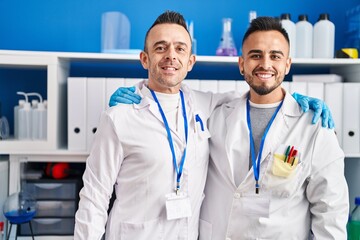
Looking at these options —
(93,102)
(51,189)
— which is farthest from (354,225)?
(51,189)

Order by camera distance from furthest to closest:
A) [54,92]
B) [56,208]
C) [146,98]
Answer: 1. [56,208]
2. [54,92]
3. [146,98]

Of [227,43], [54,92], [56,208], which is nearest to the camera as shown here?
[54,92]

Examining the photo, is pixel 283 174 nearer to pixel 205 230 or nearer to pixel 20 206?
pixel 205 230

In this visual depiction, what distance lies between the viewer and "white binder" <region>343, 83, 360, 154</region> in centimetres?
194

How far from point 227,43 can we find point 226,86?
32cm

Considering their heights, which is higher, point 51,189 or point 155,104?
point 155,104

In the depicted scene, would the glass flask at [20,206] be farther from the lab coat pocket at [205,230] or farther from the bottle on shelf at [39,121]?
the lab coat pocket at [205,230]

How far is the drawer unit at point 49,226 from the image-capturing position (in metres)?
1.97

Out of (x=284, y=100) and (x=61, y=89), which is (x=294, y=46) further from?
(x=61, y=89)

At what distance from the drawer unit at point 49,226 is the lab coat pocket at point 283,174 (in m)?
1.05

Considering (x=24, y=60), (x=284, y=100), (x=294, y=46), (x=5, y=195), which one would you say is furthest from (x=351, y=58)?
(x=5, y=195)

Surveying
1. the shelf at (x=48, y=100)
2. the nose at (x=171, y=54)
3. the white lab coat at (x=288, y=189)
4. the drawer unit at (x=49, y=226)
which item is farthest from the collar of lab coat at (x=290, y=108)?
the drawer unit at (x=49, y=226)

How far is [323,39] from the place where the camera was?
6.75ft

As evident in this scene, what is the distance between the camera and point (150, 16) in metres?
2.28
